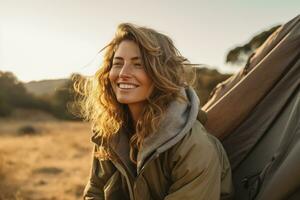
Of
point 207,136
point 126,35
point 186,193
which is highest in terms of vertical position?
point 126,35

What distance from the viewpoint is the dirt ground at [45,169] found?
303 inches

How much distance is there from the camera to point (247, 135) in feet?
11.3

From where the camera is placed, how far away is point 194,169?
2754 millimetres

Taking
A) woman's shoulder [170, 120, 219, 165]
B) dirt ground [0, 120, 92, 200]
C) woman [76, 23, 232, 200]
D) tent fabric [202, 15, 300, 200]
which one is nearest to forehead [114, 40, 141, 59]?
woman [76, 23, 232, 200]

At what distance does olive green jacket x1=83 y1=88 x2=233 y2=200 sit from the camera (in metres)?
2.77

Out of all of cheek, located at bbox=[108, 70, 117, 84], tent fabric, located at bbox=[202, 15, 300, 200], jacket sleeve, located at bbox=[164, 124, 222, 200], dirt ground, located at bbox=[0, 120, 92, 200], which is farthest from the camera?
dirt ground, located at bbox=[0, 120, 92, 200]

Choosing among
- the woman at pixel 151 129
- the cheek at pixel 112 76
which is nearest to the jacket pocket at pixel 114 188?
the woman at pixel 151 129

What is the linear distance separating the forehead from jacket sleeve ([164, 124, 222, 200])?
54 centimetres

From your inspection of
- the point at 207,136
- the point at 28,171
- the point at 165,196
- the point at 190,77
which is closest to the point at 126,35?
the point at 190,77

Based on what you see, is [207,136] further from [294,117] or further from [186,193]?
[294,117]

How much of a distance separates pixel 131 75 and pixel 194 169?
0.63 m

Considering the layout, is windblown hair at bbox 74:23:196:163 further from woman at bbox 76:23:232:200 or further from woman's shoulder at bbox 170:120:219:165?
woman's shoulder at bbox 170:120:219:165

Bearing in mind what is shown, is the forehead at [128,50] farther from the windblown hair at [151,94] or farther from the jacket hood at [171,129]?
the jacket hood at [171,129]

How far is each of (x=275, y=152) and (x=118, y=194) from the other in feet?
3.20
